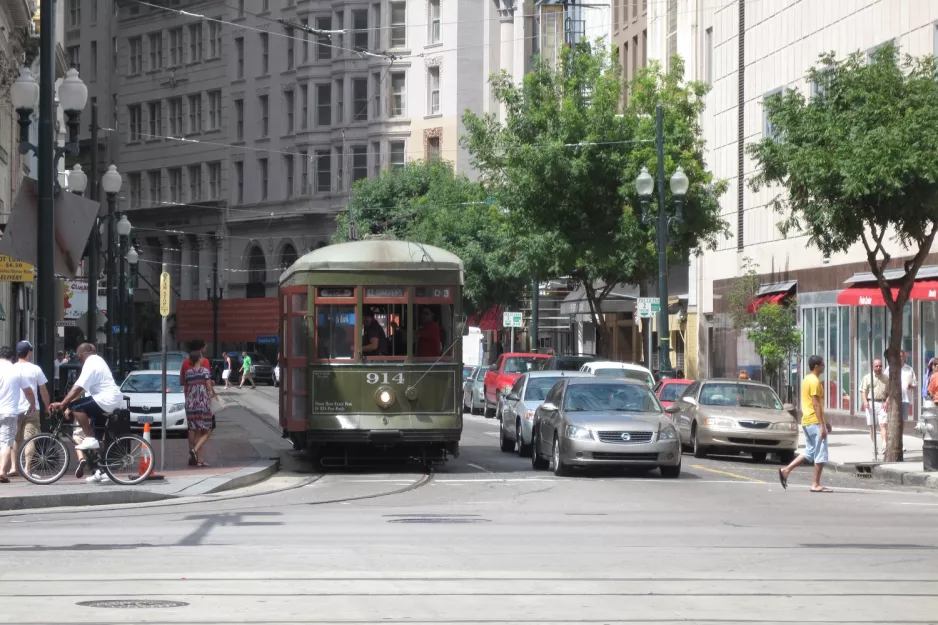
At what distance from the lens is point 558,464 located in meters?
23.4

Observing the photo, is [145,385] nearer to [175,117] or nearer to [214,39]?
[214,39]

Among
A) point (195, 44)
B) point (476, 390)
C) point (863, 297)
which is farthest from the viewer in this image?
point (195, 44)

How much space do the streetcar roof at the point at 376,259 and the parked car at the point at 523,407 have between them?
492 cm

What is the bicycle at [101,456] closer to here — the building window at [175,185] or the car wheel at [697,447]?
the car wheel at [697,447]

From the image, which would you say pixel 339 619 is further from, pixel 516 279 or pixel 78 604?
pixel 516 279

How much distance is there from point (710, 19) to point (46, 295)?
109 feet

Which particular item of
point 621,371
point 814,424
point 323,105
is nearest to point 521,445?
point 814,424

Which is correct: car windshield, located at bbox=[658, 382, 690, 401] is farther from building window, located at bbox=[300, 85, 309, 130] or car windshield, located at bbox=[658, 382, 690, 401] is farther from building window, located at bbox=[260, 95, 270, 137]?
building window, located at bbox=[260, 95, 270, 137]

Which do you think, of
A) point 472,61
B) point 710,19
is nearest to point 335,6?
point 472,61

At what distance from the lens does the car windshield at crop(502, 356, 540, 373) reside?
44.4 m

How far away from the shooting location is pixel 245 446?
29.5 meters

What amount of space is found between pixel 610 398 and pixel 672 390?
33.2 feet

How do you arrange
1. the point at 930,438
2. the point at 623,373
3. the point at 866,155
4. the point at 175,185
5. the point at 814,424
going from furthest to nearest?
the point at 175,185, the point at 623,373, the point at 866,155, the point at 930,438, the point at 814,424

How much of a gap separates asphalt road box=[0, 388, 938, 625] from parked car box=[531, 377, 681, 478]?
1657 mm
